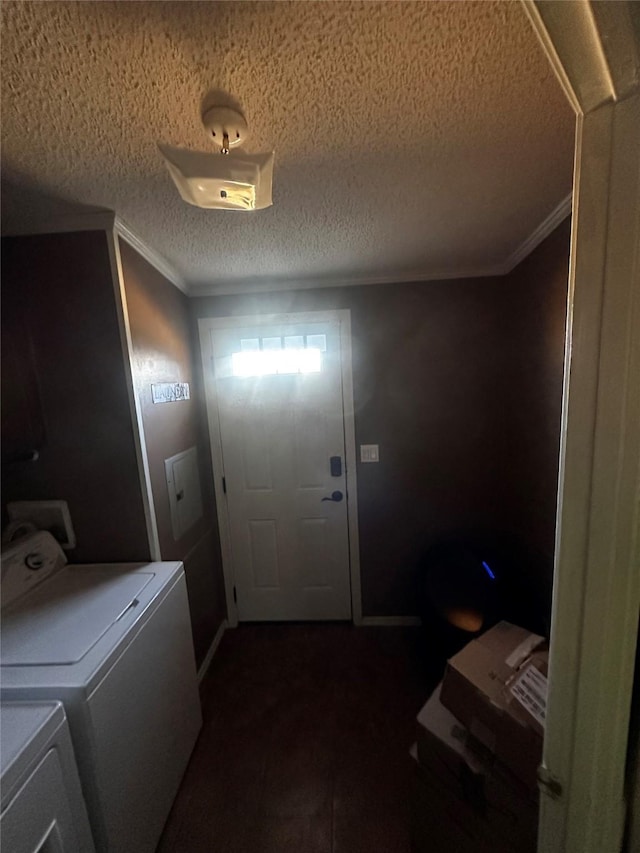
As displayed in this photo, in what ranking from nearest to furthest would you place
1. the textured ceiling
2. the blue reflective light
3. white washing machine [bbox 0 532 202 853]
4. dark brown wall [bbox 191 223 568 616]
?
the textured ceiling
white washing machine [bbox 0 532 202 853]
the blue reflective light
dark brown wall [bbox 191 223 568 616]

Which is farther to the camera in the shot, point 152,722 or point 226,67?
point 152,722

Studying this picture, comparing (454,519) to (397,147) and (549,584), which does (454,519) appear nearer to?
(549,584)

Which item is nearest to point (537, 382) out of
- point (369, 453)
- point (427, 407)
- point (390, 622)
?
point (427, 407)

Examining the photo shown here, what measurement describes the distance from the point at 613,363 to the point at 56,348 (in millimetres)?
1813

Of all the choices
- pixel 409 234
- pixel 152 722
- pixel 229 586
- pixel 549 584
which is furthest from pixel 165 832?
pixel 409 234

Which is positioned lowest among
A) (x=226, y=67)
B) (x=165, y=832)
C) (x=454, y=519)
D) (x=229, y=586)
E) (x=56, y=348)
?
(x=165, y=832)

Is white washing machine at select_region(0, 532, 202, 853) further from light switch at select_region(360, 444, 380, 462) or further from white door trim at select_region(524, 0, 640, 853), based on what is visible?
light switch at select_region(360, 444, 380, 462)

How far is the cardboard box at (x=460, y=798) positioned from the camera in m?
0.84

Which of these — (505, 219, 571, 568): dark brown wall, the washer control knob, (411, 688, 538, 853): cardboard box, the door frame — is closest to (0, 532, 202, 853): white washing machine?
the washer control knob

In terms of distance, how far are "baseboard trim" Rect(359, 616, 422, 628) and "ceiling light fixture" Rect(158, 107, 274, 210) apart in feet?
8.08

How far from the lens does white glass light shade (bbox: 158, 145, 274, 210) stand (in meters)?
0.73

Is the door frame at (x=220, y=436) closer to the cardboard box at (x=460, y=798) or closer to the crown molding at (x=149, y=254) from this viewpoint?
the crown molding at (x=149, y=254)

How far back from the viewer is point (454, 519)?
2176 mm

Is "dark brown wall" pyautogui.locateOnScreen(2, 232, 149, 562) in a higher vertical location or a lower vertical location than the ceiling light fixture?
lower
